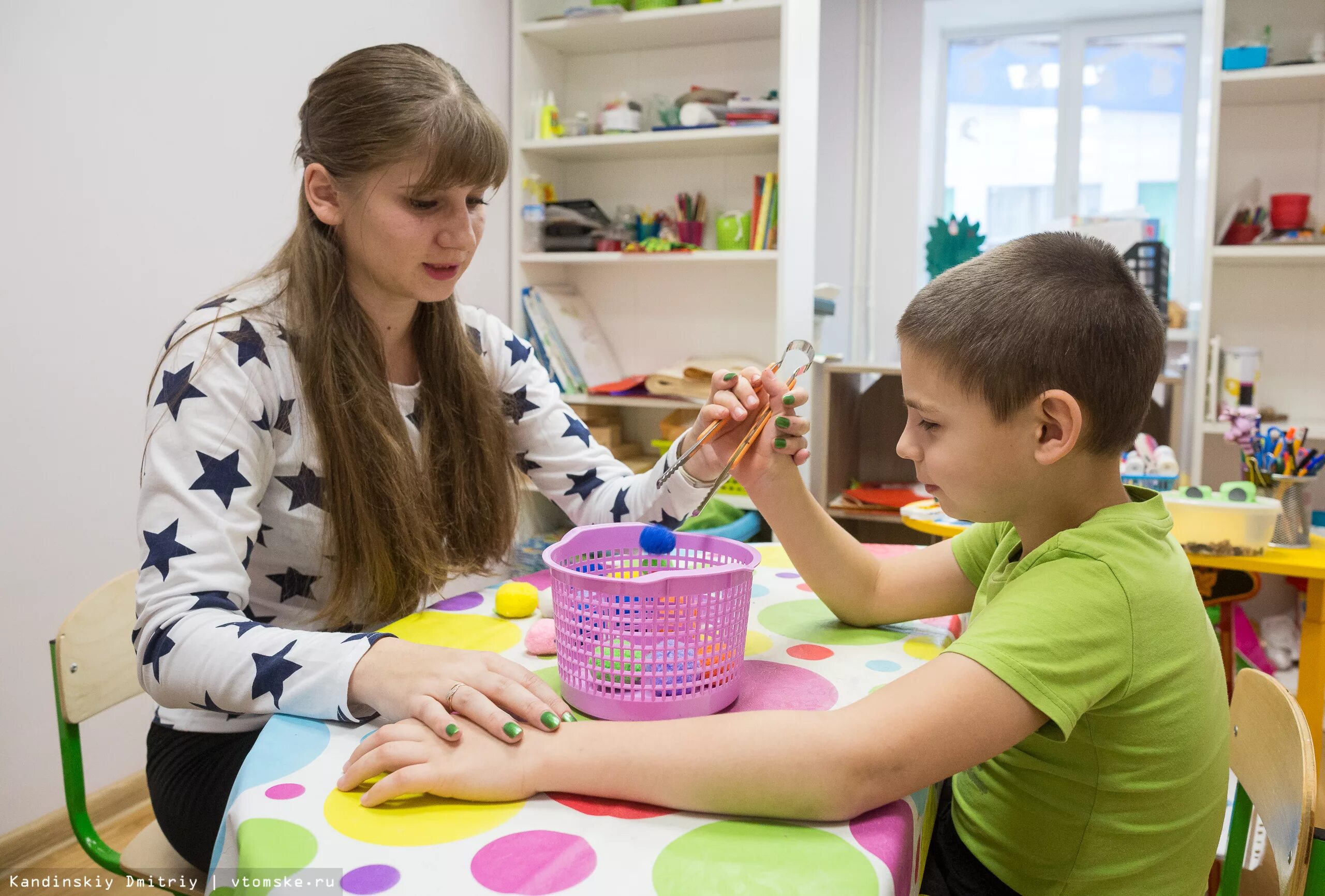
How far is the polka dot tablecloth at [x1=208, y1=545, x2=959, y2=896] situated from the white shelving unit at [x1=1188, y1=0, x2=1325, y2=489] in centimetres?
243

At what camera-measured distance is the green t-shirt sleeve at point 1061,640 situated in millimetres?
634

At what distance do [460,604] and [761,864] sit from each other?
59cm

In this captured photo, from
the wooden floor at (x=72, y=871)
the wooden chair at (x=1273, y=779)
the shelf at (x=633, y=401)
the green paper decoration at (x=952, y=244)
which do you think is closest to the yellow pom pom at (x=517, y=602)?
the wooden chair at (x=1273, y=779)

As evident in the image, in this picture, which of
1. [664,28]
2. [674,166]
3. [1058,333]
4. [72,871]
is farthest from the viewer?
[674,166]

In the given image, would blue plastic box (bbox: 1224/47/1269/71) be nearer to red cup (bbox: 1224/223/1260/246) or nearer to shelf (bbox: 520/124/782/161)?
red cup (bbox: 1224/223/1260/246)

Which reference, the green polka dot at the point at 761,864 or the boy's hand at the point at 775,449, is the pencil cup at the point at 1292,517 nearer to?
the boy's hand at the point at 775,449

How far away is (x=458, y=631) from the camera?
3.14 ft

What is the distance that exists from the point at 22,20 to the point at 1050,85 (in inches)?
133

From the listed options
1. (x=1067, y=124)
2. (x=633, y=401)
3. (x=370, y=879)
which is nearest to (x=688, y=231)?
(x=633, y=401)

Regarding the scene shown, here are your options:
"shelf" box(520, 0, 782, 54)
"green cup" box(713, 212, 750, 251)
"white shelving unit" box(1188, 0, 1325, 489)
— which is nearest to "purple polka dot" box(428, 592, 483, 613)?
"green cup" box(713, 212, 750, 251)

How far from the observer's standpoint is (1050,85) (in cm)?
365

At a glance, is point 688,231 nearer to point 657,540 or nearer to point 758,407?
point 758,407

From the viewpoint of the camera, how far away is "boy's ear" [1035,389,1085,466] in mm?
722

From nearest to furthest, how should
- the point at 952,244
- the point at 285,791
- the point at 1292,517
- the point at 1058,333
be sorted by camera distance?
the point at 285,791, the point at 1058,333, the point at 1292,517, the point at 952,244
